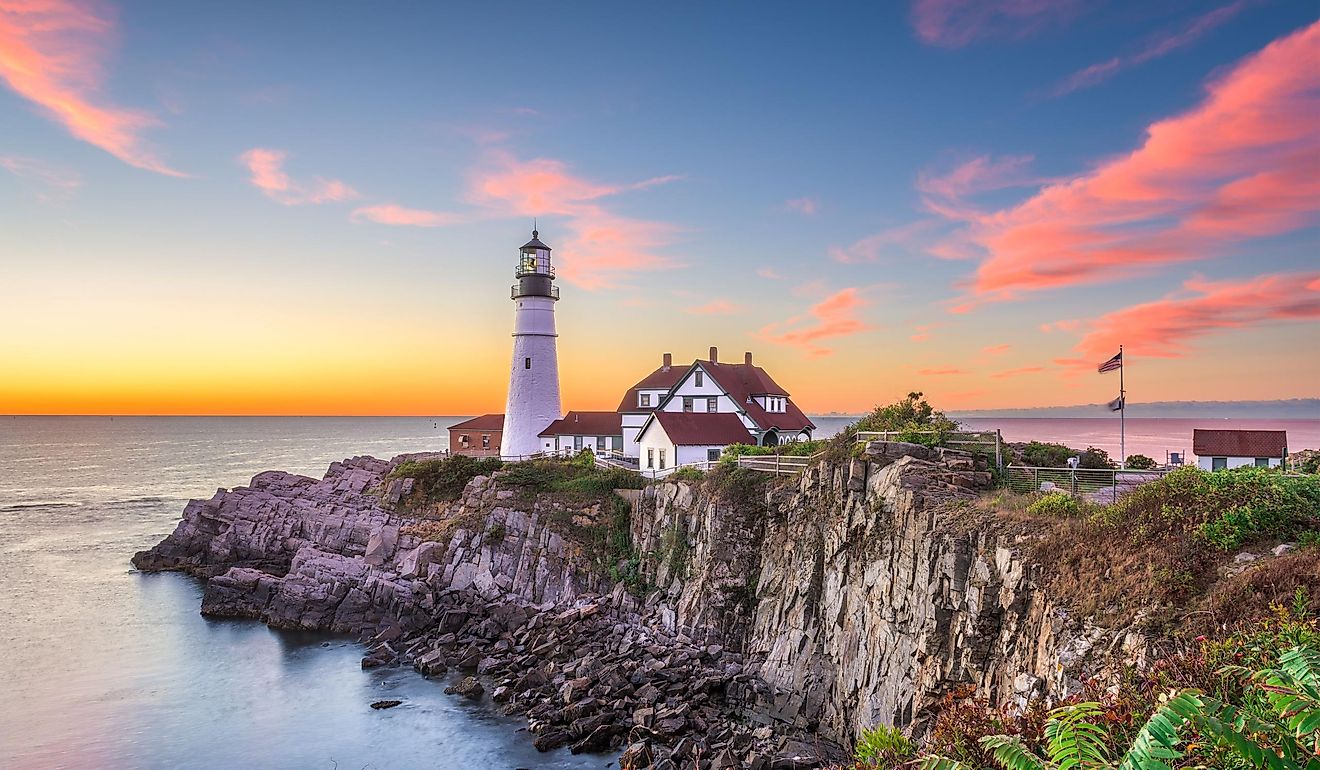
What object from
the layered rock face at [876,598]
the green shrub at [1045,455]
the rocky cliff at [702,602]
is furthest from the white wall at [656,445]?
the green shrub at [1045,455]

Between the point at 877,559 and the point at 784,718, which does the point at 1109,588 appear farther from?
the point at 784,718

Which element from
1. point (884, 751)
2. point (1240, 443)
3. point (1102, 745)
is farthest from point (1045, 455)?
point (1102, 745)

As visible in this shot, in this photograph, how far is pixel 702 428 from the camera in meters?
42.5

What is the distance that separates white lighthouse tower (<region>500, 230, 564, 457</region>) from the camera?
52.7m

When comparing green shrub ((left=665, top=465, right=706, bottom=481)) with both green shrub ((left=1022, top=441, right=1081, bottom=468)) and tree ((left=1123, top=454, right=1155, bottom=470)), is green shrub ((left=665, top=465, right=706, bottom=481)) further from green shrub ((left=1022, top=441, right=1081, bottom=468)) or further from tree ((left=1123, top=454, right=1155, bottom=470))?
tree ((left=1123, top=454, right=1155, bottom=470))

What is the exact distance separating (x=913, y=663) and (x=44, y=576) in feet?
153

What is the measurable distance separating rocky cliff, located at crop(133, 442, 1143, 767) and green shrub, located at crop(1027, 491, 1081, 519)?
3.14 ft

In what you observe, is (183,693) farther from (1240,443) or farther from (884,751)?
(1240,443)

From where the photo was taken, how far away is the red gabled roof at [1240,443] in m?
33.2

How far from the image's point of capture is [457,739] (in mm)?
22141

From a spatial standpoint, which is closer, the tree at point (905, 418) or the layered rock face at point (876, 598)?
the layered rock face at point (876, 598)

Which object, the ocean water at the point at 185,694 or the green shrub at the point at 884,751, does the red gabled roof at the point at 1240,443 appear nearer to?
the ocean water at the point at 185,694

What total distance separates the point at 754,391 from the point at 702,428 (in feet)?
26.0

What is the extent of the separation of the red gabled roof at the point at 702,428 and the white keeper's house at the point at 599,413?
1.84 metres
